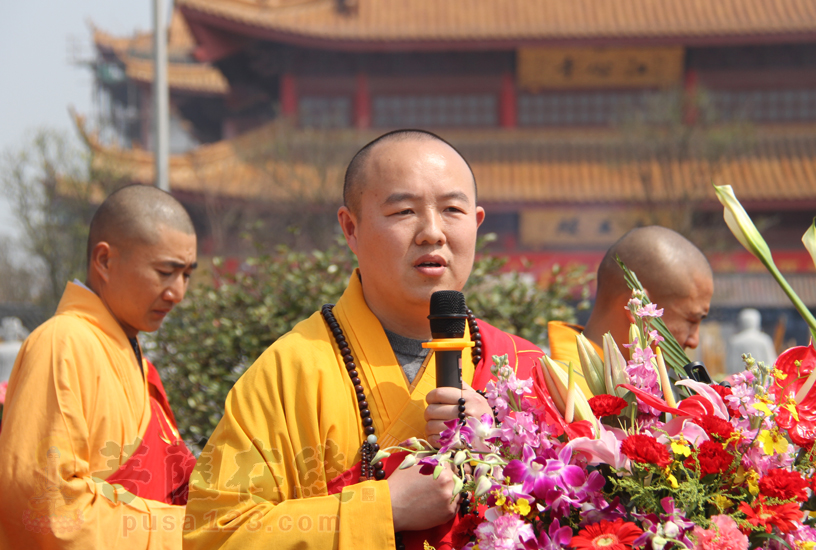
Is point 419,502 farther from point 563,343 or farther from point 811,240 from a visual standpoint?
point 563,343

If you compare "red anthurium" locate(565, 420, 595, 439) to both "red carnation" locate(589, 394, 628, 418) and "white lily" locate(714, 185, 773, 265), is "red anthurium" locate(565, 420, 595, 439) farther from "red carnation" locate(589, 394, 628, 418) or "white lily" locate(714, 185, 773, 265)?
"white lily" locate(714, 185, 773, 265)

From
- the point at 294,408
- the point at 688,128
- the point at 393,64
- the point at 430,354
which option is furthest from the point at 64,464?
the point at 393,64

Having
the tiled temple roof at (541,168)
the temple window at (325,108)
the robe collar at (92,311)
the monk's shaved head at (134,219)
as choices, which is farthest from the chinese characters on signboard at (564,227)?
the robe collar at (92,311)

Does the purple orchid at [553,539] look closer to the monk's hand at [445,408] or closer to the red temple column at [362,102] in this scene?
the monk's hand at [445,408]

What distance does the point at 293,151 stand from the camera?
13.4 m

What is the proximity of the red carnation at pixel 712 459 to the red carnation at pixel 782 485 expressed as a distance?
60 mm

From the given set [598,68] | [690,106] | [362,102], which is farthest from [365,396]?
[598,68]

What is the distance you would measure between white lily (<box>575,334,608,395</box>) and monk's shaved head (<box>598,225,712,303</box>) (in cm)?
114

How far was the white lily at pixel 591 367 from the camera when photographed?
1.35 m

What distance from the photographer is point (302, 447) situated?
1.51 meters

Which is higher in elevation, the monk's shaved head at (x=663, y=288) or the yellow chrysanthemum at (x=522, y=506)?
the monk's shaved head at (x=663, y=288)

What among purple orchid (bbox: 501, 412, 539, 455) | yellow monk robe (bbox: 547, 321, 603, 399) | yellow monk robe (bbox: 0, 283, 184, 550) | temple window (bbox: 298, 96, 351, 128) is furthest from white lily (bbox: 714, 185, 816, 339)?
temple window (bbox: 298, 96, 351, 128)

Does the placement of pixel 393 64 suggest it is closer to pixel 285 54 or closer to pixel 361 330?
pixel 285 54

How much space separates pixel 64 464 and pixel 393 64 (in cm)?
1459
